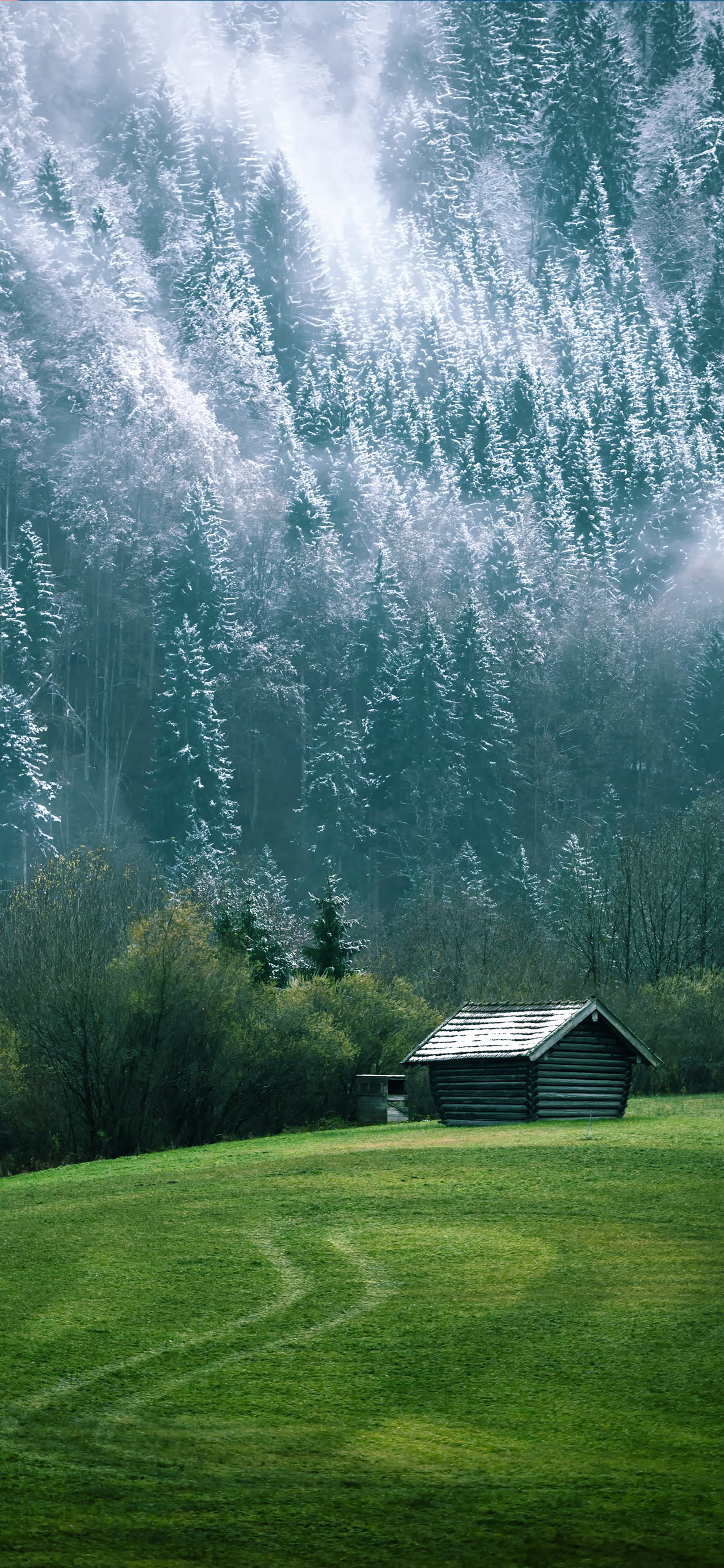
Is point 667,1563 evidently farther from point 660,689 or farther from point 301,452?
point 301,452

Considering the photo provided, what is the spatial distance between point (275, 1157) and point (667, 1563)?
2514cm

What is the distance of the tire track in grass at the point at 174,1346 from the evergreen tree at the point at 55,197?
189 meters

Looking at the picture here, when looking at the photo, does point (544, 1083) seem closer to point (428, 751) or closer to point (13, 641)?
point (428, 751)

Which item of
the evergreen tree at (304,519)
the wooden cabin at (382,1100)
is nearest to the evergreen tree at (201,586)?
the evergreen tree at (304,519)

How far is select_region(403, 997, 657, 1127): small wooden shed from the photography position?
39781 mm

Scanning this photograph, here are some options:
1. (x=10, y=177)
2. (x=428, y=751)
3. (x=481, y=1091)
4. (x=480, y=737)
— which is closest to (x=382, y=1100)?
(x=481, y=1091)

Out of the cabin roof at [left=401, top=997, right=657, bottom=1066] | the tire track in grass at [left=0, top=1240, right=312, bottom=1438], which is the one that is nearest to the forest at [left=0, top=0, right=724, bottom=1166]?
the cabin roof at [left=401, top=997, right=657, bottom=1066]

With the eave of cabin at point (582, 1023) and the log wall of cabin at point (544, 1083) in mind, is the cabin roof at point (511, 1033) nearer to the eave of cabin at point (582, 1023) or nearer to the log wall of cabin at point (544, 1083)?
the eave of cabin at point (582, 1023)

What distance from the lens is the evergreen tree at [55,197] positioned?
633 feet

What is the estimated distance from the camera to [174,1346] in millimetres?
17031

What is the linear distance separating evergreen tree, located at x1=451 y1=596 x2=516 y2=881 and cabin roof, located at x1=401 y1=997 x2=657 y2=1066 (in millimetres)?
91094

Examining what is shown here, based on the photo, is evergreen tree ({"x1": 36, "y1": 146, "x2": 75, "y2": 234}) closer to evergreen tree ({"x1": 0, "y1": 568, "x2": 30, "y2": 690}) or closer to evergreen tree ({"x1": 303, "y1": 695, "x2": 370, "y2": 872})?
evergreen tree ({"x1": 0, "y1": 568, "x2": 30, "y2": 690})

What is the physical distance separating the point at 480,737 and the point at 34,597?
A: 39801mm

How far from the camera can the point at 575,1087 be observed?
1626 inches
